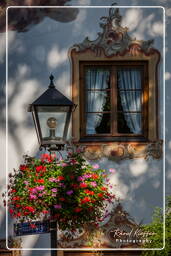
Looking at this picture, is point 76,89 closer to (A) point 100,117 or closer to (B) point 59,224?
(A) point 100,117

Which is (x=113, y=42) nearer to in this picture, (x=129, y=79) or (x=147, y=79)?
(x=129, y=79)

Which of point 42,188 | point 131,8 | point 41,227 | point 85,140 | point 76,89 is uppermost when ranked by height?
point 131,8

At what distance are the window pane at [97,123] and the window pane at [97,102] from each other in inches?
2.9

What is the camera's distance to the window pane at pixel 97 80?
7488 millimetres

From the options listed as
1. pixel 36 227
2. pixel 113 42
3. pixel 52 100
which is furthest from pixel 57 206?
pixel 113 42

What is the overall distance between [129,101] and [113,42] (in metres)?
0.79

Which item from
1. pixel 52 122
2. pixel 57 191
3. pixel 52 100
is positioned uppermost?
pixel 52 100

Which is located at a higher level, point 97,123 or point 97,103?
point 97,103

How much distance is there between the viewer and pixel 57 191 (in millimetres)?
5969

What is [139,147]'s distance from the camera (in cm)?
743

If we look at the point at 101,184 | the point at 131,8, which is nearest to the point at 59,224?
the point at 101,184

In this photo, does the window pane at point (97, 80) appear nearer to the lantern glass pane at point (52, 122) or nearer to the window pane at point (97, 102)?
the window pane at point (97, 102)

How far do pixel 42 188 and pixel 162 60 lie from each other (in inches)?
100

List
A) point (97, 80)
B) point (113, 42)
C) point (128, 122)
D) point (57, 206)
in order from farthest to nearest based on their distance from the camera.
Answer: point (113, 42), point (97, 80), point (128, 122), point (57, 206)
